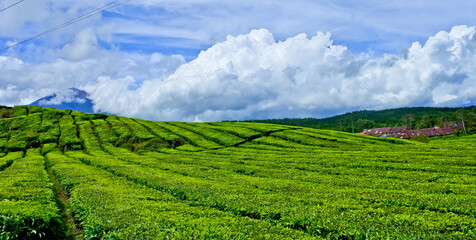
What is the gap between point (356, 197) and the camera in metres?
19.0

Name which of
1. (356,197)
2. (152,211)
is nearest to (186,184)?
(152,211)

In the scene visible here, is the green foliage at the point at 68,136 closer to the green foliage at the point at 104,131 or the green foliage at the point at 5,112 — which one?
the green foliage at the point at 104,131

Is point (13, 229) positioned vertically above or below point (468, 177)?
above

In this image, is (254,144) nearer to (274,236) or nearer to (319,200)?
(319,200)

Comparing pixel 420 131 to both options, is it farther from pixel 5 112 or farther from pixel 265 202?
pixel 5 112

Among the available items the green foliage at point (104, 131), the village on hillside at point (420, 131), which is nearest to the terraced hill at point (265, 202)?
the green foliage at point (104, 131)

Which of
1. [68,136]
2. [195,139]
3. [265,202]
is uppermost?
[68,136]

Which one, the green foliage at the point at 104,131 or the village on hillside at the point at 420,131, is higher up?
the green foliage at the point at 104,131

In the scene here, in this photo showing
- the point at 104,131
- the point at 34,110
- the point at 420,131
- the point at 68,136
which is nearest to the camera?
the point at 68,136

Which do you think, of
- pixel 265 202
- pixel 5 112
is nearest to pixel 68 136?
pixel 5 112

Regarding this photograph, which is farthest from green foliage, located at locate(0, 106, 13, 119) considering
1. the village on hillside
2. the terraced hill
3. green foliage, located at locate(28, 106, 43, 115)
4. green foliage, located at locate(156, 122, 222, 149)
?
the village on hillside

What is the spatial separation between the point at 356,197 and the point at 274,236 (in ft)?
30.4

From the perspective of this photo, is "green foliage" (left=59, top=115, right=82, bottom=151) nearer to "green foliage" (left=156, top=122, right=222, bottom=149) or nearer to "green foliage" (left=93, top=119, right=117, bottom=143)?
"green foliage" (left=93, top=119, right=117, bottom=143)

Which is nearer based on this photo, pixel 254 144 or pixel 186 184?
pixel 186 184
